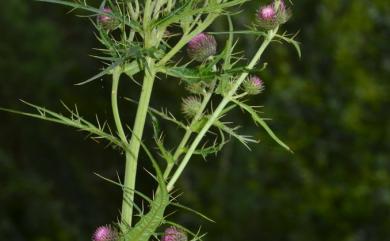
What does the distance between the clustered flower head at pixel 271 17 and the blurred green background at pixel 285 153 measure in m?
4.84

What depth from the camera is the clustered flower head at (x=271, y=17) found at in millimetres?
1992

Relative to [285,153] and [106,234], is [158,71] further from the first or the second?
[285,153]

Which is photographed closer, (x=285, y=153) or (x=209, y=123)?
(x=209, y=123)

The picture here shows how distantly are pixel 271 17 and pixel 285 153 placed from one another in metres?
5.99

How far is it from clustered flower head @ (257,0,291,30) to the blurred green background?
15.9 ft

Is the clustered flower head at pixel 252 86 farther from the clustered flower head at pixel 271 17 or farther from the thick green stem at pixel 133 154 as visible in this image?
the thick green stem at pixel 133 154

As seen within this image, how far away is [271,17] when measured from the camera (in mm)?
1998

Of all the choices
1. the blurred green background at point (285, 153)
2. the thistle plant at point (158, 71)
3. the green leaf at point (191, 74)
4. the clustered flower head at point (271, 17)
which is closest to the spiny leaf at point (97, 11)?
the thistle plant at point (158, 71)

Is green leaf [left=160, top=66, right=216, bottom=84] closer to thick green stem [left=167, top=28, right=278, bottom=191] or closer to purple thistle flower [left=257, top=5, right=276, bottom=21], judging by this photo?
thick green stem [left=167, top=28, right=278, bottom=191]

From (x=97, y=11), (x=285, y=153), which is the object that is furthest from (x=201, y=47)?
(x=285, y=153)

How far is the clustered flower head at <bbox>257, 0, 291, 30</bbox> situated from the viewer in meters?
1.99

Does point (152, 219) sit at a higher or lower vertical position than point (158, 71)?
lower

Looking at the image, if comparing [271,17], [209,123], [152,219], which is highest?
[271,17]

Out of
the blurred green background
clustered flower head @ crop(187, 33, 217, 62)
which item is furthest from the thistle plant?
the blurred green background
